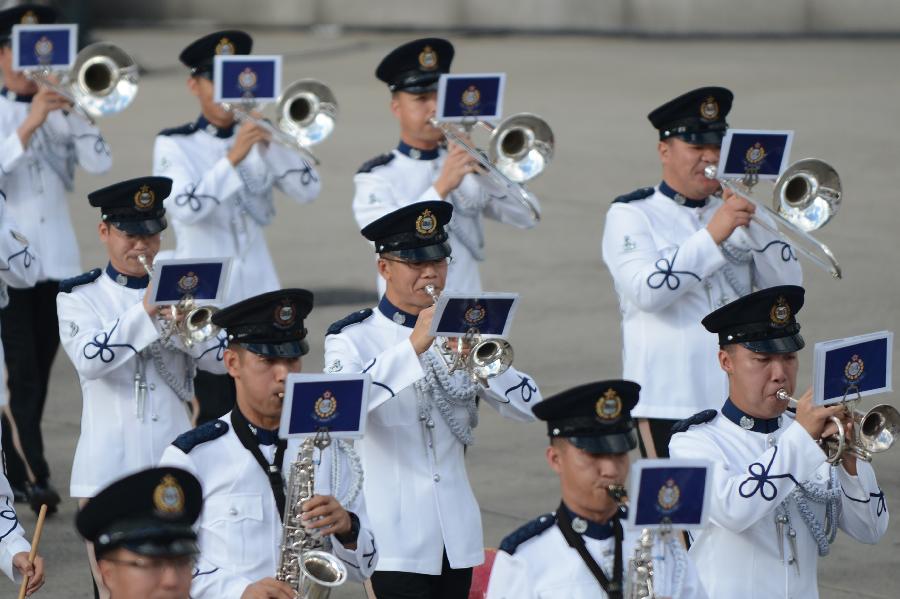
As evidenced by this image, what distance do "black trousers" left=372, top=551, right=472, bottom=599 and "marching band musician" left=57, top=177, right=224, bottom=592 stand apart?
1.38 m

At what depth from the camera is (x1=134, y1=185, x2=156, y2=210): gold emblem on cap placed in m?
7.89

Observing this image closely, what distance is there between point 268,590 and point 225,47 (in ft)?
18.6

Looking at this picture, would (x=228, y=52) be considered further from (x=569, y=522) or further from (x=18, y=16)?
(x=569, y=522)

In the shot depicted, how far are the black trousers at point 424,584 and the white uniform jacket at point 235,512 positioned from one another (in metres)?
0.98

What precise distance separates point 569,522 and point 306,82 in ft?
20.7

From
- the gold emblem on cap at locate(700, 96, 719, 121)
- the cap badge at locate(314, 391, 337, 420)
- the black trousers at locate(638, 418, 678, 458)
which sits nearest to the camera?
the cap badge at locate(314, 391, 337, 420)

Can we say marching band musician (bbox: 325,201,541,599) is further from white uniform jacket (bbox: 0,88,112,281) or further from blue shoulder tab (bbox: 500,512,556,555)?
white uniform jacket (bbox: 0,88,112,281)

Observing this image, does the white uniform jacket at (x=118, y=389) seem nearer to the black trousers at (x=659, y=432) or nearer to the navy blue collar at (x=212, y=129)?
the black trousers at (x=659, y=432)

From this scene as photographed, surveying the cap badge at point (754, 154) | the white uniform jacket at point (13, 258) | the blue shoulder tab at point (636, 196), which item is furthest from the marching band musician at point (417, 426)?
the white uniform jacket at point (13, 258)

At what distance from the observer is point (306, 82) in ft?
37.3

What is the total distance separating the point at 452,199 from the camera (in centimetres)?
959

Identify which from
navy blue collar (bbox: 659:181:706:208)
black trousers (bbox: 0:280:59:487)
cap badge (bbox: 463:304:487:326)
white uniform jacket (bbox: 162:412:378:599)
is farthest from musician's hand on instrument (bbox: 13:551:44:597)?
black trousers (bbox: 0:280:59:487)

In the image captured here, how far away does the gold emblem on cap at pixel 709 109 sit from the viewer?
8.38m

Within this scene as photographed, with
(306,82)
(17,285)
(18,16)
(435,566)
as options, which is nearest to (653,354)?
(435,566)
